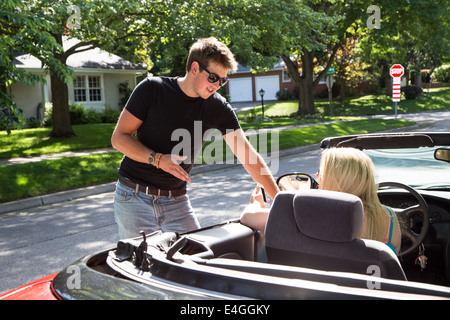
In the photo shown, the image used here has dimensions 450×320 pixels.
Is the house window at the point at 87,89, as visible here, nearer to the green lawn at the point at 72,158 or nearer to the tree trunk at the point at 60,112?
the green lawn at the point at 72,158

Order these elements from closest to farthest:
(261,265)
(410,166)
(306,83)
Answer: (261,265)
(410,166)
(306,83)

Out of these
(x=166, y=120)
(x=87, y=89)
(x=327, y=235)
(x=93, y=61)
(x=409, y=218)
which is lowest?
(x=409, y=218)

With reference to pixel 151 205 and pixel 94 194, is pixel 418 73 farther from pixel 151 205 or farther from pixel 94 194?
pixel 151 205

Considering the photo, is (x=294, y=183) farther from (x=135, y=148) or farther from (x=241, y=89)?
(x=241, y=89)

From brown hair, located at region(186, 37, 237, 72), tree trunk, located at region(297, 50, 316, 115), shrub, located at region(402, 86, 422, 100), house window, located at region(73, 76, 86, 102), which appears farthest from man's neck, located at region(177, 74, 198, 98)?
shrub, located at region(402, 86, 422, 100)

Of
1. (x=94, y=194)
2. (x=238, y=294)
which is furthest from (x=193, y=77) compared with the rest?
(x=94, y=194)

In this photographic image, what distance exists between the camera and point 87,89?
29000 millimetres

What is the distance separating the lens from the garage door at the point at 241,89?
50656 millimetres

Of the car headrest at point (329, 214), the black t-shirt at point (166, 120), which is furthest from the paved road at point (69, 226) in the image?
the car headrest at point (329, 214)

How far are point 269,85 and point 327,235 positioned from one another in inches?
1890

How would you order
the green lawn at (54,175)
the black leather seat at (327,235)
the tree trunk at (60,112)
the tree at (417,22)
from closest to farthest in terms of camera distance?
the black leather seat at (327,235)
the green lawn at (54,175)
the tree trunk at (60,112)
the tree at (417,22)

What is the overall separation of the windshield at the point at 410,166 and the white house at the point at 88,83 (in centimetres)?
2372

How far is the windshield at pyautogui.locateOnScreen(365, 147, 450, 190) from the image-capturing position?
15.3 feet

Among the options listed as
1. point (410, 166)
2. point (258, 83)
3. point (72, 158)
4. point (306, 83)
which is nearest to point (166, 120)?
point (410, 166)
